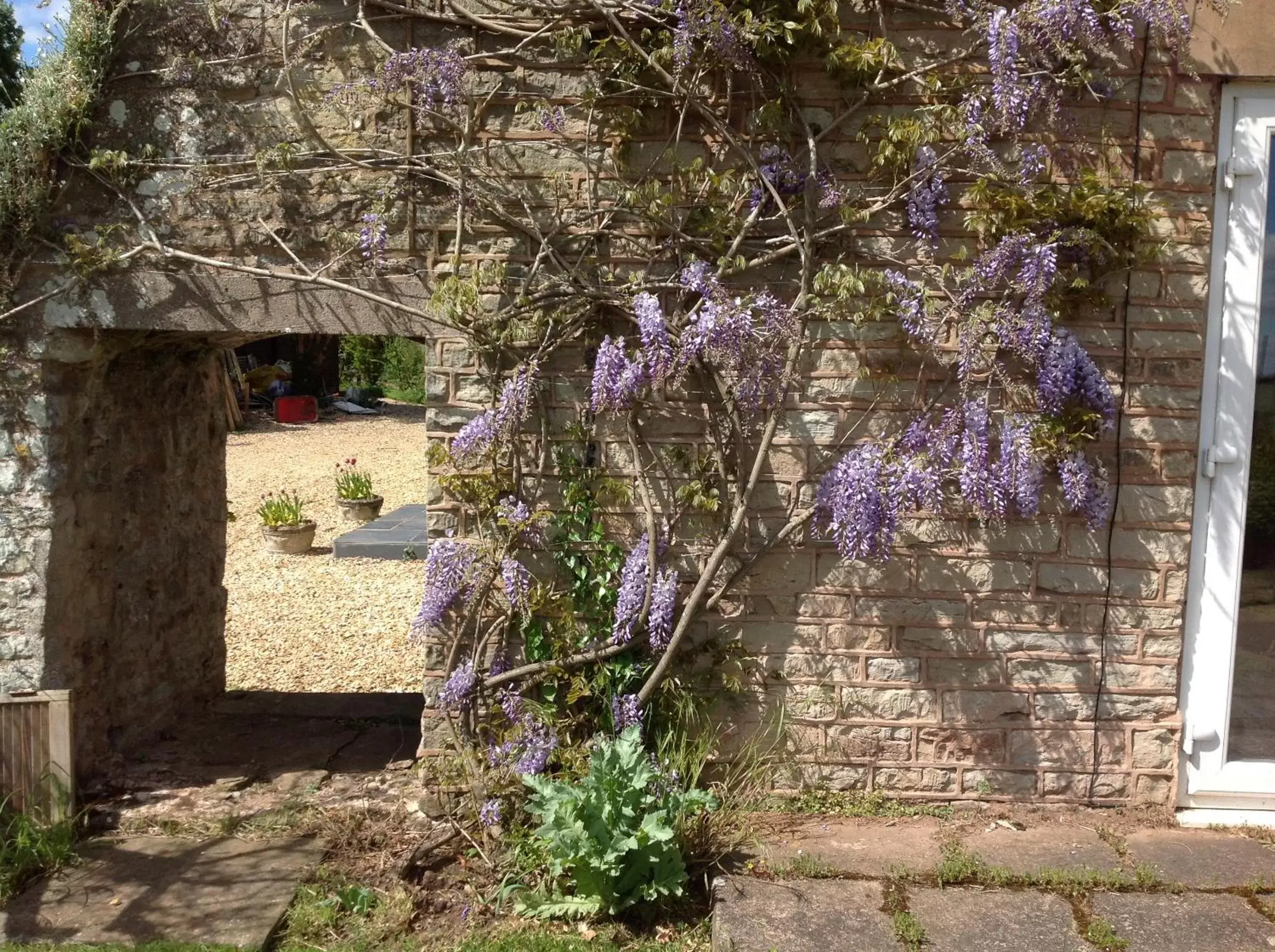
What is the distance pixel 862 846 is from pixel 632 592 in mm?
1129

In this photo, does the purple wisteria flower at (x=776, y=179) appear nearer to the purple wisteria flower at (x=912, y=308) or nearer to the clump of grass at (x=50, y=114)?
the purple wisteria flower at (x=912, y=308)

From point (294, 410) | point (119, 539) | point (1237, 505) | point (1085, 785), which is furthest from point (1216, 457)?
point (294, 410)

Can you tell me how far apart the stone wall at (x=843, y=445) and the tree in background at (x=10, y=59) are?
43 centimetres

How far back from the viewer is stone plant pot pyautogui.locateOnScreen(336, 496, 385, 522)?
10.5 metres

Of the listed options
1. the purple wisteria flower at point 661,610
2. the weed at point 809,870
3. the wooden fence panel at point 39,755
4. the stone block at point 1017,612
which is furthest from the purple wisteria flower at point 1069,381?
the wooden fence panel at point 39,755

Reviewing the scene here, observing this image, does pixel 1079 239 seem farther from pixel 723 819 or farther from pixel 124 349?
pixel 124 349

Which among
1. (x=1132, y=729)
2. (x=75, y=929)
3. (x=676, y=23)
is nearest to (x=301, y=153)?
(x=676, y=23)

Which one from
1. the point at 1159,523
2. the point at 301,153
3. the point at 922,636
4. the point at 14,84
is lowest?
the point at 922,636

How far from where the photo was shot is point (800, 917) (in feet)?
10.4

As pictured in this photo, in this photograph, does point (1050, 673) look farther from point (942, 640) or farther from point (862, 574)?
point (862, 574)

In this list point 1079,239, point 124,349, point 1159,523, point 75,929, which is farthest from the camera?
point 124,349

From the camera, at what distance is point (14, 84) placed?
4.29 m

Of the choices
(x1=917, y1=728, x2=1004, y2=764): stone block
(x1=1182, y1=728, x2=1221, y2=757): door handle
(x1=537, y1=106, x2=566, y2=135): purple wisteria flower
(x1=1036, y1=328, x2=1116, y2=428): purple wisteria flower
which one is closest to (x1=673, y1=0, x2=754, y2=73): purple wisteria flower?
(x1=537, y1=106, x2=566, y2=135): purple wisteria flower

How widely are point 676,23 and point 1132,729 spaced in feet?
9.52
